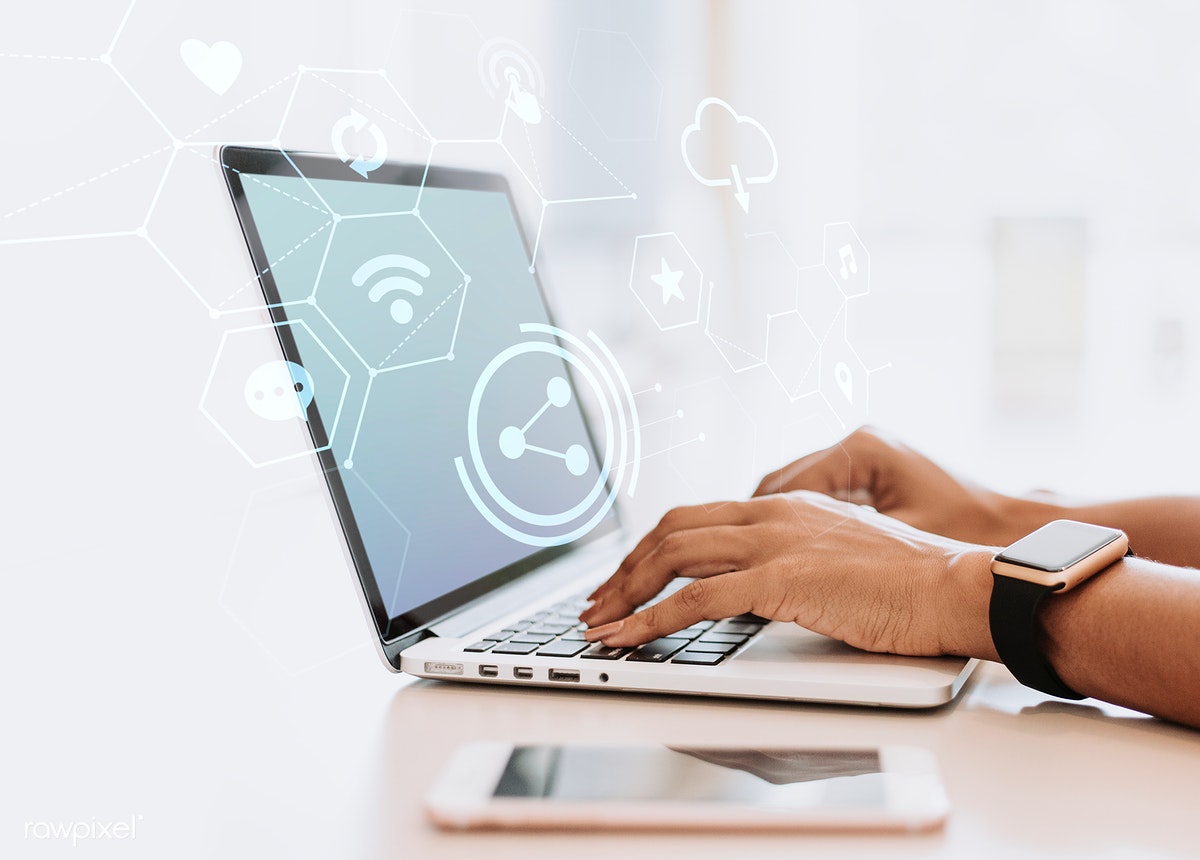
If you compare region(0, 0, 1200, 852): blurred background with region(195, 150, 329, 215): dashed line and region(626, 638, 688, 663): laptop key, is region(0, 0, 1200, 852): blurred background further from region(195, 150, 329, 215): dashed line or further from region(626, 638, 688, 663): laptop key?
region(626, 638, 688, 663): laptop key

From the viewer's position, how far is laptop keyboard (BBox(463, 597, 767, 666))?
64 cm

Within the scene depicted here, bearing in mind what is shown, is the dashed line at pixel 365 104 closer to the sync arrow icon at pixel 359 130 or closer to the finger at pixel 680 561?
the sync arrow icon at pixel 359 130

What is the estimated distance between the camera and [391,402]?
0.71m

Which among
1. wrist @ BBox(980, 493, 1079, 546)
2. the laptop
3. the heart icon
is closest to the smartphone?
the laptop

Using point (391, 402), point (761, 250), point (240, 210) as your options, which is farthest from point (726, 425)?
point (240, 210)

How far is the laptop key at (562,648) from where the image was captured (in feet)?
2.12

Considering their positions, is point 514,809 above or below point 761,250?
below

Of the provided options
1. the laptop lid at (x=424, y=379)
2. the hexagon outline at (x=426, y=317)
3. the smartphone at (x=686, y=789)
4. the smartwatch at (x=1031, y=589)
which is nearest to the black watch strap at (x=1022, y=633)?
the smartwatch at (x=1031, y=589)

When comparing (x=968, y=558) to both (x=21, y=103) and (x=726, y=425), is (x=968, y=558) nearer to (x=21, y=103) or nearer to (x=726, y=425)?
(x=726, y=425)

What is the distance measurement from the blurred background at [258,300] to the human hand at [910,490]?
0.05 m

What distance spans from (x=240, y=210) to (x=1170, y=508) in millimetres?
894

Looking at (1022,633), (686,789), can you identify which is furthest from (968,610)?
(686,789)

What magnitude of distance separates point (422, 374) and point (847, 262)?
1.63 ft

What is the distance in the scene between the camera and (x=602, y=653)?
2.13 ft
